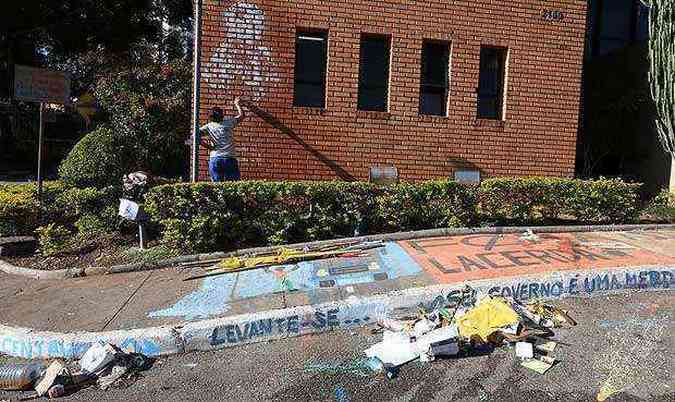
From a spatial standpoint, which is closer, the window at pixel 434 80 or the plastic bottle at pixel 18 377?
the plastic bottle at pixel 18 377

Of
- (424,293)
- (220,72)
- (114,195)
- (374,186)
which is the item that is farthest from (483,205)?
(114,195)

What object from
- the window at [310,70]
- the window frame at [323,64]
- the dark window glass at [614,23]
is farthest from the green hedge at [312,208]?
the dark window glass at [614,23]

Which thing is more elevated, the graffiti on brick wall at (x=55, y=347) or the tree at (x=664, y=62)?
the tree at (x=664, y=62)

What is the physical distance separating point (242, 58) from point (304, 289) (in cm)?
452

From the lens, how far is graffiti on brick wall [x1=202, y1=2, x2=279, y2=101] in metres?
8.07

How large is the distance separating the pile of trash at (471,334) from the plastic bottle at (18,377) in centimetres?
251

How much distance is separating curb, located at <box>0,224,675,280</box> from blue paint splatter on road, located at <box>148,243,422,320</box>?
0.72 m

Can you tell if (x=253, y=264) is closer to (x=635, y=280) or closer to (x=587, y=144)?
(x=635, y=280)

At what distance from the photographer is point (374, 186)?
7.05 meters

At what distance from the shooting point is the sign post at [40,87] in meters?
7.95

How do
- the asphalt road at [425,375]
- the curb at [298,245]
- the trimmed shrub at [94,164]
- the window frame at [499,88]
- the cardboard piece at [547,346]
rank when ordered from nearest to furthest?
the asphalt road at [425,375] → the cardboard piece at [547,346] → the curb at [298,245] → the trimmed shrub at [94,164] → the window frame at [499,88]

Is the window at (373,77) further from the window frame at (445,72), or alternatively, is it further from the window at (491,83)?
the window at (491,83)

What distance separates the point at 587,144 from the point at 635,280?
21.8ft

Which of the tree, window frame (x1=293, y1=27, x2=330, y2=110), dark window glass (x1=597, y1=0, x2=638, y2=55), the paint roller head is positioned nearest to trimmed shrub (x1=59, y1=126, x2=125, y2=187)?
the paint roller head
